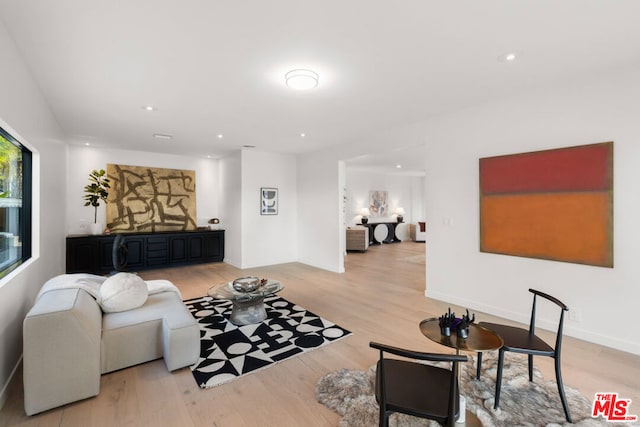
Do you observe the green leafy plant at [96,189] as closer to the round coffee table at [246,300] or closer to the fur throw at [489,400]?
the round coffee table at [246,300]

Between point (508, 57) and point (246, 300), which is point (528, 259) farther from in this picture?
point (246, 300)

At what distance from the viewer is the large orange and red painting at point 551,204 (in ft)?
9.27

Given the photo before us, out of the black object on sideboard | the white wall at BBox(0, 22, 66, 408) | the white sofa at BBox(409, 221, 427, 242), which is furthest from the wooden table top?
the white sofa at BBox(409, 221, 427, 242)

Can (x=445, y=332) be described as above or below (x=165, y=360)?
above

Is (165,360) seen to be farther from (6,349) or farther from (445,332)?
(445,332)

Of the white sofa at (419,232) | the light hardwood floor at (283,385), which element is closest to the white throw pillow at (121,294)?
the light hardwood floor at (283,385)

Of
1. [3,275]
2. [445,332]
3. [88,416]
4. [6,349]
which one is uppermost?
[3,275]

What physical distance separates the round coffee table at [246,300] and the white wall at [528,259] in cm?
247

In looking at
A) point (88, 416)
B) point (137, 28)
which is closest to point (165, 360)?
point (88, 416)

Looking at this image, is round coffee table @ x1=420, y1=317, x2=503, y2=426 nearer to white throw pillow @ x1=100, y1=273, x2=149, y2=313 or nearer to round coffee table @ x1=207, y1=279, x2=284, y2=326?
round coffee table @ x1=207, y1=279, x2=284, y2=326

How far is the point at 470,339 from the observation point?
1.78 m

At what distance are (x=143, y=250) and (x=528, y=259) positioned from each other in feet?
22.5

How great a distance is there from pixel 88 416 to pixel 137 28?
8.98 ft

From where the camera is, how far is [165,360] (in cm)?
252
